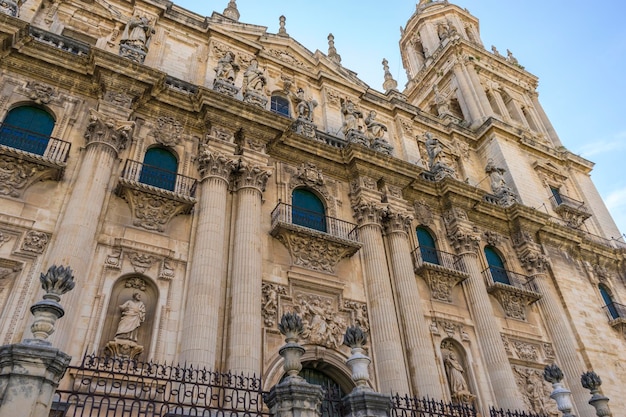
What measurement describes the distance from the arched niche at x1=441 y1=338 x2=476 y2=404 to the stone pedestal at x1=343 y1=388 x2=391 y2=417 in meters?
6.67

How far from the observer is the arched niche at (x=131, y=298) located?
32.5 ft

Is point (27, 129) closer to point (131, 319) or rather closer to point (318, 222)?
point (131, 319)

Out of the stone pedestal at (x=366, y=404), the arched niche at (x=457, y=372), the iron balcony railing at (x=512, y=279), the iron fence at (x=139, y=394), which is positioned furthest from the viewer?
the iron balcony railing at (x=512, y=279)

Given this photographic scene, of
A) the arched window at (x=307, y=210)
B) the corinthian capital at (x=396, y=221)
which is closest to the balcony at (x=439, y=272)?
the corinthian capital at (x=396, y=221)

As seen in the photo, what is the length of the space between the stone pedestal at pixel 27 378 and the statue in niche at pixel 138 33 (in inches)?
426

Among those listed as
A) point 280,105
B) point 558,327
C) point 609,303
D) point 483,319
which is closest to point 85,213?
point 280,105

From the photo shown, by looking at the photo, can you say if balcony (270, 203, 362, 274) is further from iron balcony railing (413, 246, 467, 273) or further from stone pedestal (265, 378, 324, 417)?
stone pedestal (265, 378, 324, 417)

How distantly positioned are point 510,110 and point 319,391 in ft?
77.1

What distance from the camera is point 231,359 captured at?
33.6 feet

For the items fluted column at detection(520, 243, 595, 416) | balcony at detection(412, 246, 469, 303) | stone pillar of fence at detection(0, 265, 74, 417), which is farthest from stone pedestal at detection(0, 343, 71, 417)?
fluted column at detection(520, 243, 595, 416)

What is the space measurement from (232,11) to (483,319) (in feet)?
49.3

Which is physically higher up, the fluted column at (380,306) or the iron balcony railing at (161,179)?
the iron balcony railing at (161,179)

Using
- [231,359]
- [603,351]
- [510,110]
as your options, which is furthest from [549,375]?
[510,110]

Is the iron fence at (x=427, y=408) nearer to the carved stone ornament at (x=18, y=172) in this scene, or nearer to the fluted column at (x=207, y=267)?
the fluted column at (x=207, y=267)
